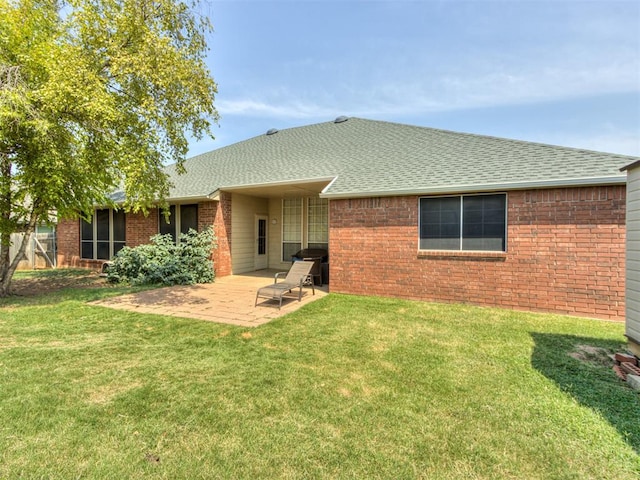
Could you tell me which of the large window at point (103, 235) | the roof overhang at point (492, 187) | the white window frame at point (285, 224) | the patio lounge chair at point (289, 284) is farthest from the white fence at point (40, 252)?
the roof overhang at point (492, 187)

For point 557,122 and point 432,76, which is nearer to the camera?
point 432,76

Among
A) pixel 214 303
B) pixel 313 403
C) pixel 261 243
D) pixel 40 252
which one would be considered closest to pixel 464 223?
pixel 313 403

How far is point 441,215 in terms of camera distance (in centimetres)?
760

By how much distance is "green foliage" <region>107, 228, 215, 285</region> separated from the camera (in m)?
10.1

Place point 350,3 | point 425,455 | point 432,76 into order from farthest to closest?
point 432,76
point 350,3
point 425,455

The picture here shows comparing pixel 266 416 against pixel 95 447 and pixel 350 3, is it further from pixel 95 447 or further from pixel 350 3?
pixel 350 3

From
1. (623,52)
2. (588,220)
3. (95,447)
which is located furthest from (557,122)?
(95,447)

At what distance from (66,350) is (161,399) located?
2366 millimetres

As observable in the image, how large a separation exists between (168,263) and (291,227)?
4.98m

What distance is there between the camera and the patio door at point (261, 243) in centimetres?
1322

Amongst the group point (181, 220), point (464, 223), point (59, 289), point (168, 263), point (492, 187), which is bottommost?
point (59, 289)

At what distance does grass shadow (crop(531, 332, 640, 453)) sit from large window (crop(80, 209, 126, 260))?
1419 cm

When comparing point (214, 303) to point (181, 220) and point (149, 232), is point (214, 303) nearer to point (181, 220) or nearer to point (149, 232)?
point (181, 220)

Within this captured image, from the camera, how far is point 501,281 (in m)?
7.06
